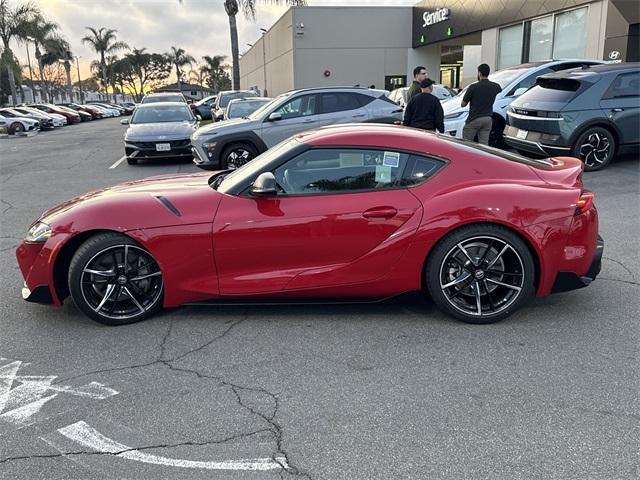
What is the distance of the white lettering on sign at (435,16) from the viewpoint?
28.1m

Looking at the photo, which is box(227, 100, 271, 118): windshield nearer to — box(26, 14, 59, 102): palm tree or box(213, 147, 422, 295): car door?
box(213, 147, 422, 295): car door

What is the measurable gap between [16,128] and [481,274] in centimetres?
3091

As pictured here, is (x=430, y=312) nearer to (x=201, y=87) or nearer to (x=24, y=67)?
(x=24, y=67)

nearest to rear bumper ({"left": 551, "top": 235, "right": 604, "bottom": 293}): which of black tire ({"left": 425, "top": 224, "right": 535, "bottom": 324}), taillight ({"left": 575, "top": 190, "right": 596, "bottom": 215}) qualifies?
black tire ({"left": 425, "top": 224, "right": 535, "bottom": 324})

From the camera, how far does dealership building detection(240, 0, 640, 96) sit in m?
17.2

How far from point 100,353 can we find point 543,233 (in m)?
3.13

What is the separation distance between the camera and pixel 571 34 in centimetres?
1856

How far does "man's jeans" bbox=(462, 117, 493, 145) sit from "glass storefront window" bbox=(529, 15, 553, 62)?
1262 cm

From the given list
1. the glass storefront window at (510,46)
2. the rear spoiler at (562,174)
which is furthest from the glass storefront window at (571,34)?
the rear spoiler at (562,174)

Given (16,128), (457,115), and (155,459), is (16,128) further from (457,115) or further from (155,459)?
(155,459)

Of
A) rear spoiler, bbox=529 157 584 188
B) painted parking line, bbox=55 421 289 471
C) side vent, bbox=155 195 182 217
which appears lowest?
painted parking line, bbox=55 421 289 471

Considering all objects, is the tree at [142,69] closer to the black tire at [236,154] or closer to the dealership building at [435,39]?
the dealership building at [435,39]

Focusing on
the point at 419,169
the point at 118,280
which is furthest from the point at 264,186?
the point at 118,280

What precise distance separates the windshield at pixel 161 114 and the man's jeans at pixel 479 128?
7683 mm
